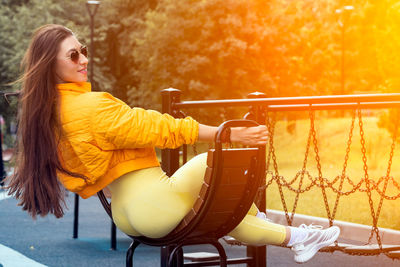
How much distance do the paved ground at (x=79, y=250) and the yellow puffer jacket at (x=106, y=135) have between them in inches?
139

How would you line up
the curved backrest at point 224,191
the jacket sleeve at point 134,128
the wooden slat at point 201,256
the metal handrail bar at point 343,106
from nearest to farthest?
the curved backrest at point 224,191 < the jacket sleeve at point 134,128 < the metal handrail bar at point 343,106 < the wooden slat at point 201,256

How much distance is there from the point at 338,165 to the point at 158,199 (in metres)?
23.6

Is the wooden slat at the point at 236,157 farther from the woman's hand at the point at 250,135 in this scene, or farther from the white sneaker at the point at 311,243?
the white sneaker at the point at 311,243

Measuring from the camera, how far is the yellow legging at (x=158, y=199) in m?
4.00

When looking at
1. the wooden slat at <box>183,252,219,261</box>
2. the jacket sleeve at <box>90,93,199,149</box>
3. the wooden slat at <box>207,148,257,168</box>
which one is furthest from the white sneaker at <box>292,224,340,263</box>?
the wooden slat at <box>183,252,219,261</box>

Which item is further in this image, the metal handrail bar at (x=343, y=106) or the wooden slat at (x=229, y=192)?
the metal handrail bar at (x=343, y=106)

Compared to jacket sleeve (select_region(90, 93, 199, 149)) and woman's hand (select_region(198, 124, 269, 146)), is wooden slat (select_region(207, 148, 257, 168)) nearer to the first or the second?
woman's hand (select_region(198, 124, 269, 146))

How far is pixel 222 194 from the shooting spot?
3891 mm

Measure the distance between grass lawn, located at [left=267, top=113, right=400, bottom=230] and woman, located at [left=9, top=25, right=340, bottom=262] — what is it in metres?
7.03

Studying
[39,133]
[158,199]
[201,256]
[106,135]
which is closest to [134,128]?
[106,135]

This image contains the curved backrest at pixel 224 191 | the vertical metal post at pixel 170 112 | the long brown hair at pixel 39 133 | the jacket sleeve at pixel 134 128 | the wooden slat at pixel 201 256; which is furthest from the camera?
the wooden slat at pixel 201 256

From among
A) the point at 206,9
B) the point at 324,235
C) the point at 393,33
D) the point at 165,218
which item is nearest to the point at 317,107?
the point at 324,235

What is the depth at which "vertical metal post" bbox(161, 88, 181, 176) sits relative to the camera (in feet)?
20.7

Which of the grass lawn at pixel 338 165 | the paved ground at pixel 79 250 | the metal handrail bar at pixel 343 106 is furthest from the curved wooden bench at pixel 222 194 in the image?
the grass lawn at pixel 338 165
